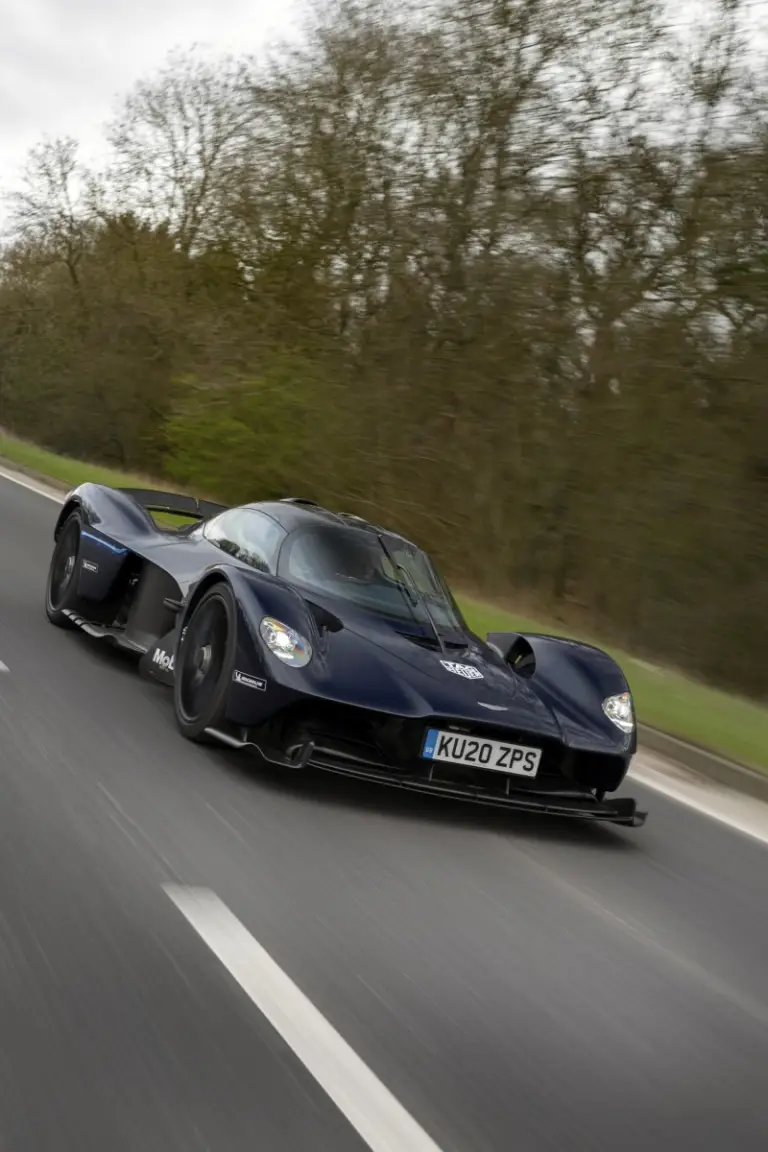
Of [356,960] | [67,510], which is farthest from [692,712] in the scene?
[356,960]

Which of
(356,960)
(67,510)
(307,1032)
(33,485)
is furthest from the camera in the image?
(33,485)

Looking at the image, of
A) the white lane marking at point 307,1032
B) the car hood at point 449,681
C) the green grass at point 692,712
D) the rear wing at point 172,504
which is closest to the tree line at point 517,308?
the green grass at point 692,712

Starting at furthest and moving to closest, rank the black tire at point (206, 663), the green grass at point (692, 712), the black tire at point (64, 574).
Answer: the black tire at point (64, 574), the green grass at point (692, 712), the black tire at point (206, 663)

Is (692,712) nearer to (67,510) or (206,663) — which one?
(206,663)

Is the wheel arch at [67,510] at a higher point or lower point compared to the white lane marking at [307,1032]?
higher

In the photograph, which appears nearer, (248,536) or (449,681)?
(449,681)

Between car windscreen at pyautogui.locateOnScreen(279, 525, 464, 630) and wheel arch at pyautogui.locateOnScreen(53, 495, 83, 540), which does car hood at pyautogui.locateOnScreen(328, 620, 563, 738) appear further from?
wheel arch at pyautogui.locateOnScreen(53, 495, 83, 540)

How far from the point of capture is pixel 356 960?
3859 mm

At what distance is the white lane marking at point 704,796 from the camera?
6613mm

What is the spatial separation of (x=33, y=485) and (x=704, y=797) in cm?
1706

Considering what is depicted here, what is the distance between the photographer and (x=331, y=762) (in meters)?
5.43

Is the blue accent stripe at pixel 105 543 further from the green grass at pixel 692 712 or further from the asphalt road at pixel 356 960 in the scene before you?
the green grass at pixel 692 712

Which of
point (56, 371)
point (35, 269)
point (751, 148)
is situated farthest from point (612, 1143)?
point (35, 269)

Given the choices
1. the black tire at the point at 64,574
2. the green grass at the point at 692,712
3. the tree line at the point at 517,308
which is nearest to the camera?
the green grass at the point at 692,712
